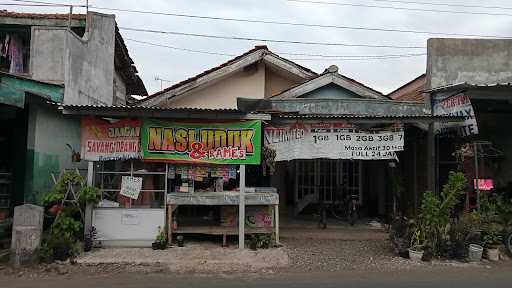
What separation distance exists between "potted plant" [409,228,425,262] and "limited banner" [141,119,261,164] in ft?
12.5

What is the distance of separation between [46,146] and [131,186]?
289cm

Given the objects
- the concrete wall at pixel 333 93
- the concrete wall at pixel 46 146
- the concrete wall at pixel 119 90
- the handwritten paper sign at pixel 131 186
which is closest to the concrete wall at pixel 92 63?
the concrete wall at pixel 46 146

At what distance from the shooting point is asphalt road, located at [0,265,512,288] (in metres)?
7.59

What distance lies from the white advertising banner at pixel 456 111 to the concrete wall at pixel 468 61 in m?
1.01

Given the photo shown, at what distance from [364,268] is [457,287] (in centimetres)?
193

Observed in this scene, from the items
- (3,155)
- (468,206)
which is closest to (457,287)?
(468,206)

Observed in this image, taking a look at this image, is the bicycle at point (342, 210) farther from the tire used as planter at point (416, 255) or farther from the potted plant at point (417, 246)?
the tire used as planter at point (416, 255)

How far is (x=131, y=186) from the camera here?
34.1 feet

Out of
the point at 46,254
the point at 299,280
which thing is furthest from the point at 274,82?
the point at 46,254

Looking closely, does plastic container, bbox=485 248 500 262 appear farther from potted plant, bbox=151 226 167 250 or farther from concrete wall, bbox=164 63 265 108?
concrete wall, bbox=164 63 265 108

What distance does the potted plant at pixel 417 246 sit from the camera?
31.2ft

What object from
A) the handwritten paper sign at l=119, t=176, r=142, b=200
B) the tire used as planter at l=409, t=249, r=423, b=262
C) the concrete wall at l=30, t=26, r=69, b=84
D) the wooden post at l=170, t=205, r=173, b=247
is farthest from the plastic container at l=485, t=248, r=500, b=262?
the concrete wall at l=30, t=26, r=69, b=84

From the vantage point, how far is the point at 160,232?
10273 millimetres

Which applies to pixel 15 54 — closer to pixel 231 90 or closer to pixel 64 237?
pixel 231 90
